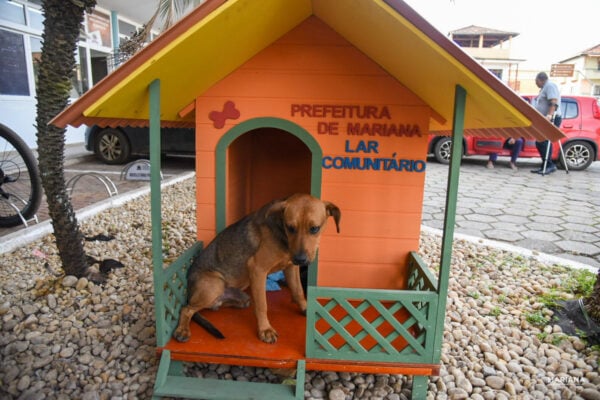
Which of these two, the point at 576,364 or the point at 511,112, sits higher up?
the point at 511,112

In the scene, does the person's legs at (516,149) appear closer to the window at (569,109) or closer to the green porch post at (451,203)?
the window at (569,109)

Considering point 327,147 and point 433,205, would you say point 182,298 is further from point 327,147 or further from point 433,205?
point 433,205

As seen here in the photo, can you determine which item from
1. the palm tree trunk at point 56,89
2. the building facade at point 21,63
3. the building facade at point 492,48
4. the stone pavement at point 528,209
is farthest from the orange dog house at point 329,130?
the building facade at point 492,48

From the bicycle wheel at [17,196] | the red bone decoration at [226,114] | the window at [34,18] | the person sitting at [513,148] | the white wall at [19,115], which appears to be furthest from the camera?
the person sitting at [513,148]

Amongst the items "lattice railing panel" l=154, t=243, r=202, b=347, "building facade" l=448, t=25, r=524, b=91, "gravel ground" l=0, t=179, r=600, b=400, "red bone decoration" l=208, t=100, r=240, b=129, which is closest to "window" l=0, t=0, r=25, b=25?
"gravel ground" l=0, t=179, r=600, b=400

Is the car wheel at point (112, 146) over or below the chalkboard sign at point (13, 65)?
below

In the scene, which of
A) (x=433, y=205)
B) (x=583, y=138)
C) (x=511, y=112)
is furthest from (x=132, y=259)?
(x=583, y=138)

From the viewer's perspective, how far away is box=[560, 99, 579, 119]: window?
38.8ft

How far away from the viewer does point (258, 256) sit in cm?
292

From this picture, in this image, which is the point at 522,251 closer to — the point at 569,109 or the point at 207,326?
the point at 207,326

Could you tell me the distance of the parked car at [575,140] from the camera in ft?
38.8

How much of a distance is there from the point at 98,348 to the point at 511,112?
3.31m

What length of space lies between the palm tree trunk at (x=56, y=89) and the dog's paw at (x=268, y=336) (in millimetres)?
2223

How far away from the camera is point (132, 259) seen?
15.5 feet
